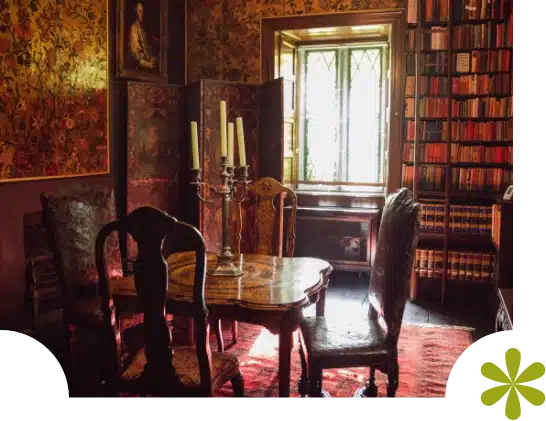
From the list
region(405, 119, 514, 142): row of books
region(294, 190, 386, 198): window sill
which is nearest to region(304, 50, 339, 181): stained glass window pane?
region(294, 190, 386, 198): window sill

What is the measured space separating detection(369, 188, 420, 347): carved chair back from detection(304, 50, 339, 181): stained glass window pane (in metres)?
3.54

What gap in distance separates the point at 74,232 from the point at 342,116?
11.9ft

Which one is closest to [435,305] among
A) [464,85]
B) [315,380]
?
[464,85]

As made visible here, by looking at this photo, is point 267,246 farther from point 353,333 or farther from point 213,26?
point 213,26

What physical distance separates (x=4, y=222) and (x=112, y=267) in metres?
0.90

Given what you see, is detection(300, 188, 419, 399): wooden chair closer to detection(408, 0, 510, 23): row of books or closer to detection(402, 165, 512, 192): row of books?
detection(402, 165, 512, 192): row of books

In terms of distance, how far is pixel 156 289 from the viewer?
6.61 ft

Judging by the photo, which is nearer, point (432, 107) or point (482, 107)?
point (482, 107)

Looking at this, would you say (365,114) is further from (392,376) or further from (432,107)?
(392,376)

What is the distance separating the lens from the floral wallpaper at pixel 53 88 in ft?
12.0

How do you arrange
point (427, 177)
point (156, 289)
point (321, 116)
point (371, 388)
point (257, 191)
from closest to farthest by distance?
point (156, 289), point (371, 388), point (257, 191), point (427, 177), point (321, 116)

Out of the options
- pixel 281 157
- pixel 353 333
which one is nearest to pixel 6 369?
pixel 353 333

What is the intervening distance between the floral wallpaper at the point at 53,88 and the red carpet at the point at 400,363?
5.58 feet

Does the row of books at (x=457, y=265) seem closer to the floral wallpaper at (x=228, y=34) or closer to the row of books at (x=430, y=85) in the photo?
the row of books at (x=430, y=85)
